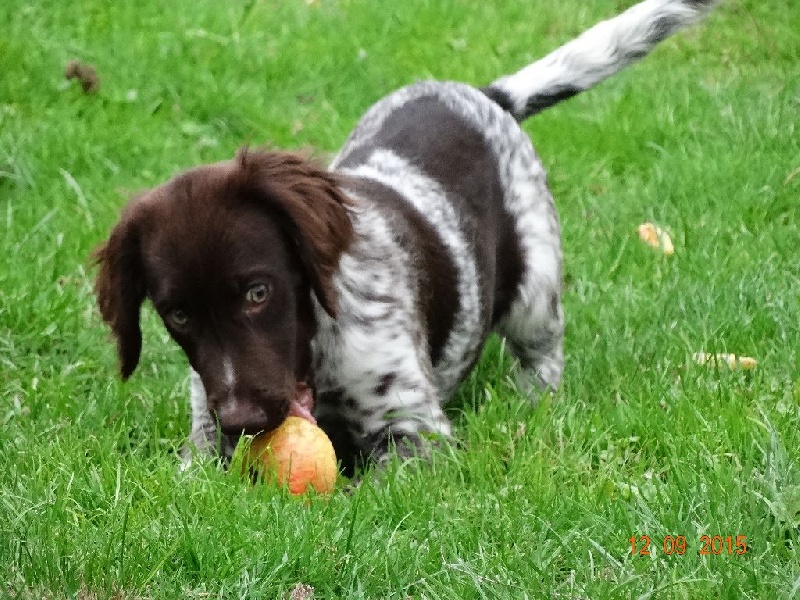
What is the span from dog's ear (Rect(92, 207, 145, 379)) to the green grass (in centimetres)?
28

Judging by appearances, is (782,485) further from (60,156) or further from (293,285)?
(60,156)

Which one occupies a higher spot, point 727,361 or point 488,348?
point 727,361

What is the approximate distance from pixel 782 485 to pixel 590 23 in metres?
5.88

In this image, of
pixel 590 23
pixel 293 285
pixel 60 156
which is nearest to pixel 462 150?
pixel 293 285

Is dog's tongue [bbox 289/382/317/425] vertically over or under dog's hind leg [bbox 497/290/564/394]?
over

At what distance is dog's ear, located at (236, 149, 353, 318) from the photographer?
3334 millimetres

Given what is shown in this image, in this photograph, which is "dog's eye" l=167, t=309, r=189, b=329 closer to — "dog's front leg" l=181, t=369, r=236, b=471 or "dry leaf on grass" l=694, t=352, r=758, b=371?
"dog's front leg" l=181, t=369, r=236, b=471

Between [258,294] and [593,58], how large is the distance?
6.61 ft

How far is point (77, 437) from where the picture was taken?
3531 millimetres

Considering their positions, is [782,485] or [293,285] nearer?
[782,485]

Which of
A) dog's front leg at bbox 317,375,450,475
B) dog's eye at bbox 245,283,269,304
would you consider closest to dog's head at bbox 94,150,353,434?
dog's eye at bbox 245,283,269,304
